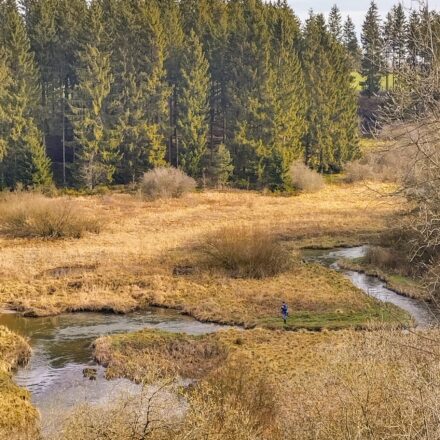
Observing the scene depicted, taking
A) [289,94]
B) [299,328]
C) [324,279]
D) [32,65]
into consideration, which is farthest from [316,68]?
[299,328]

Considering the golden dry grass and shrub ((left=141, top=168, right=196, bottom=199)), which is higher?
shrub ((left=141, top=168, right=196, bottom=199))

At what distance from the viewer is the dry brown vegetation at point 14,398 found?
12406 millimetres

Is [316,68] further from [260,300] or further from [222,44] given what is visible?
[260,300]

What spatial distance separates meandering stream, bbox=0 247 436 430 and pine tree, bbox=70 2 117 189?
3245cm

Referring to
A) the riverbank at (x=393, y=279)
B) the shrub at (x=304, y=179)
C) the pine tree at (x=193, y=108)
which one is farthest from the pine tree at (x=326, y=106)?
the riverbank at (x=393, y=279)

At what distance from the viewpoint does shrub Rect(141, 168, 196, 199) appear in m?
55.2

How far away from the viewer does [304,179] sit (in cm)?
5997

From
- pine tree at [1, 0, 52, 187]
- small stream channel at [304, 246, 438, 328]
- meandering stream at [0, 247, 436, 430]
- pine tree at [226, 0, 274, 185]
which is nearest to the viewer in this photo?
meandering stream at [0, 247, 436, 430]

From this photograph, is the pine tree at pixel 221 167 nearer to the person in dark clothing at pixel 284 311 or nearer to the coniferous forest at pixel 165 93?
the coniferous forest at pixel 165 93

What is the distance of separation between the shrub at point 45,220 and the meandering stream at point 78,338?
14.9 meters

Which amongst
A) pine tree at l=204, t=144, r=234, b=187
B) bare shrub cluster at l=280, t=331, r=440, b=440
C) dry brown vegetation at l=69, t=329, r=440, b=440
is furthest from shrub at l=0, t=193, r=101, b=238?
bare shrub cluster at l=280, t=331, r=440, b=440

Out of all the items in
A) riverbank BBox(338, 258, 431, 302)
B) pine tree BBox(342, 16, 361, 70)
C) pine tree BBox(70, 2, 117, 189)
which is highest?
pine tree BBox(342, 16, 361, 70)

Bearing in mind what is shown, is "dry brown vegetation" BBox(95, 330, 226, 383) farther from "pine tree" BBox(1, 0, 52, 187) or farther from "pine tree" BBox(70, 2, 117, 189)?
"pine tree" BBox(70, 2, 117, 189)

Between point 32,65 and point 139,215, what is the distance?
891 inches
